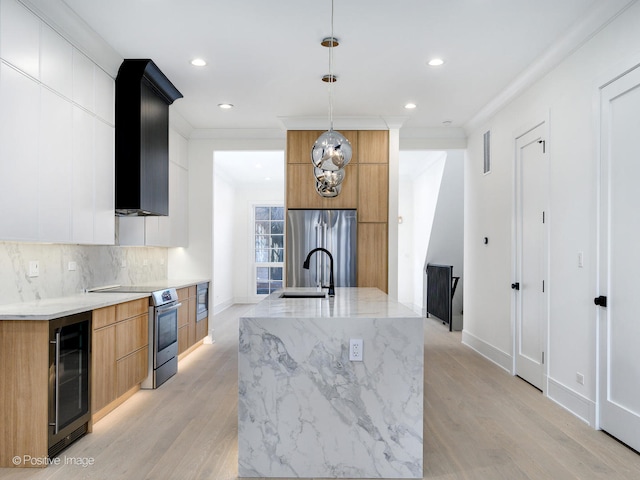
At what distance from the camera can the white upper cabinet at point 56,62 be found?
2.96 m

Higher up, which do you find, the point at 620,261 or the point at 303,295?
the point at 620,261

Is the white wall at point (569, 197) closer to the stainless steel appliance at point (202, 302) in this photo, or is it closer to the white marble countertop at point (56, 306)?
the white marble countertop at point (56, 306)

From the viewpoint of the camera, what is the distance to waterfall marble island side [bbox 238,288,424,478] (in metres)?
2.41

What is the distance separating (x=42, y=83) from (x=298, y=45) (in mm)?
1840

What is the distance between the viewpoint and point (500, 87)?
4.59m

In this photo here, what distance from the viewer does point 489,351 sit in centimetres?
530

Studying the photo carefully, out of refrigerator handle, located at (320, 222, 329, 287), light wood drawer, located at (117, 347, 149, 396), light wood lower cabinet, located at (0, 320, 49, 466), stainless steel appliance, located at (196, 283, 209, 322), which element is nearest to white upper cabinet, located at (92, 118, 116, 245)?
light wood drawer, located at (117, 347, 149, 396)

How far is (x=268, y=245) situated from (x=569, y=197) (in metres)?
7.59

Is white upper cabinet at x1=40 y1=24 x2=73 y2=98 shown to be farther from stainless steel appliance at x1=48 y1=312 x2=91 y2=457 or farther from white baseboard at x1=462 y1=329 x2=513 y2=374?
white baseboard at x1=462 y1=329 x2=513 y2=374

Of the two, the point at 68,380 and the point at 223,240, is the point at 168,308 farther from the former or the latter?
the point at 223,240

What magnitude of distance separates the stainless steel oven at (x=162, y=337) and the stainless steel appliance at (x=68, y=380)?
1067 mm

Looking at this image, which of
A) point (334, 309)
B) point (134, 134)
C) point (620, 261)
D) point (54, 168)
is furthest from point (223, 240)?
point (620, 261)

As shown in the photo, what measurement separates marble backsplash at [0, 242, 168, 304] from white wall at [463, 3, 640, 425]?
157 inches

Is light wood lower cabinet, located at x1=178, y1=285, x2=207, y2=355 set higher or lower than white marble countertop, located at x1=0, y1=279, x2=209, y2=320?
Result: lower
